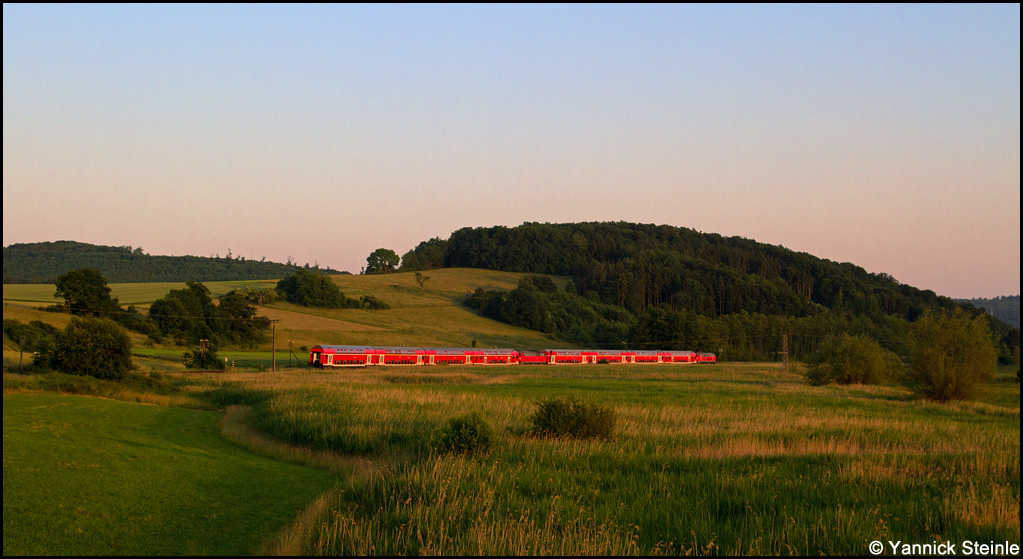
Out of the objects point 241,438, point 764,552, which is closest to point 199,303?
point 241,438

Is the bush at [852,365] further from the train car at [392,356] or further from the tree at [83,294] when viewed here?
the tree at [83,294]

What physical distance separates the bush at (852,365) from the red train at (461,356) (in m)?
30.1

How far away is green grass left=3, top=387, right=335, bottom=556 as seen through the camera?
29.0ft

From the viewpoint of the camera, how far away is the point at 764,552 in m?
9.00

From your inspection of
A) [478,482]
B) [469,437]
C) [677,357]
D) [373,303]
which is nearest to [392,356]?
[677,357]

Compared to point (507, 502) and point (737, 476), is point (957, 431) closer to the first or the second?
point (737, 476)

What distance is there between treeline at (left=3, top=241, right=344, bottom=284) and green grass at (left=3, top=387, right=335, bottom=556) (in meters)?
116

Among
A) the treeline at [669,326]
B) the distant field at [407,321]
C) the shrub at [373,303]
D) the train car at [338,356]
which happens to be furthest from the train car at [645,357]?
the shrub at [373,303]

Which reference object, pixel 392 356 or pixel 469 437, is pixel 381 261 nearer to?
pixel 392 356

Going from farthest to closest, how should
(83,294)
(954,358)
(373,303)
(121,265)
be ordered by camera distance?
(121,265) < (373,303) < (83,294) < (954,358)

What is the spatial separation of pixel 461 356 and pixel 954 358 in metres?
41.4

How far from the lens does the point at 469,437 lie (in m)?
16.0

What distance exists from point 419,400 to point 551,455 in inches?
576

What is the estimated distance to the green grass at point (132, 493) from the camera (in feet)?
29.0
